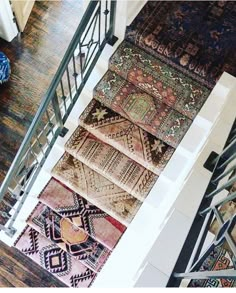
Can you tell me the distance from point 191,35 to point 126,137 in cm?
90

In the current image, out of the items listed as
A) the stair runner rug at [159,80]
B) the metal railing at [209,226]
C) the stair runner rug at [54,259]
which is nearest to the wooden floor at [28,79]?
the stair runner rug at [54,259]

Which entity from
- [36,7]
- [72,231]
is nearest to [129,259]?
[72,231]

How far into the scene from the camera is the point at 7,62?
4.05 meters

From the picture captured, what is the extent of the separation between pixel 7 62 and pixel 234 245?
122 inches

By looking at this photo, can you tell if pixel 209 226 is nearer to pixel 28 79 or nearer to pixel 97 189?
pixel 97 189

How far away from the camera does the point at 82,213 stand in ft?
11.5

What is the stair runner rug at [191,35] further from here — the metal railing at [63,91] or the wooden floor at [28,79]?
the wooden floor at [28,79]

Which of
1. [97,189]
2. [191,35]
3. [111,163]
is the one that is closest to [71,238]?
[97,189]

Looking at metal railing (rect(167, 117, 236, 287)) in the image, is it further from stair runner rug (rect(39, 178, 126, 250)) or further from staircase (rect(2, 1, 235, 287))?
stair runner rug (rect(39, 178, 126, 250))

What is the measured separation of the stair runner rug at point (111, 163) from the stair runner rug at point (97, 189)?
107 mm

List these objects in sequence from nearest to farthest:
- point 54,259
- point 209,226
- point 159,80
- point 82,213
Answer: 1. point 209,226
2. point 159,80
3. point 82,213
4. point 54,259

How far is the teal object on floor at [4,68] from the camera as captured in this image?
3990 mm

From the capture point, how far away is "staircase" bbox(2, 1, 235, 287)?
304 cm
